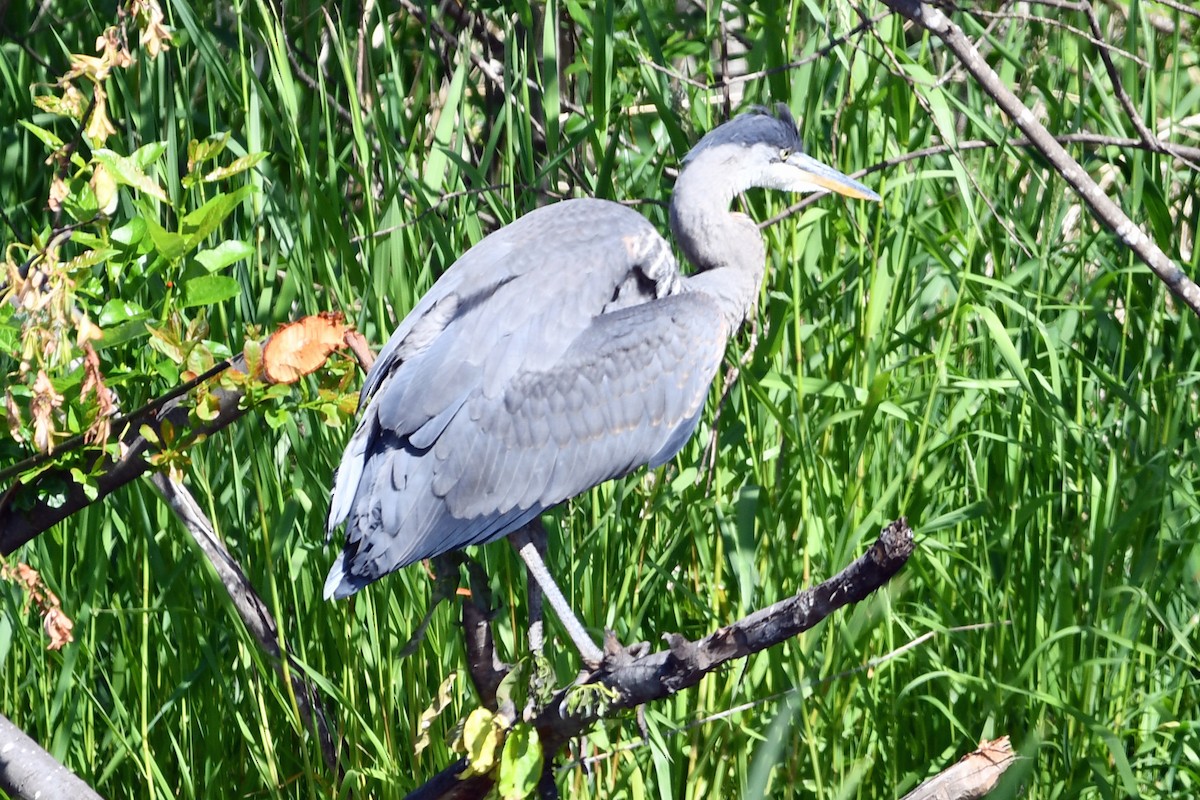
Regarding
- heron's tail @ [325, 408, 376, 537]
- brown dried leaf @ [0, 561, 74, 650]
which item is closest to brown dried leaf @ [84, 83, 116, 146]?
brown dried leaf @ [0, 561, 74, 650]

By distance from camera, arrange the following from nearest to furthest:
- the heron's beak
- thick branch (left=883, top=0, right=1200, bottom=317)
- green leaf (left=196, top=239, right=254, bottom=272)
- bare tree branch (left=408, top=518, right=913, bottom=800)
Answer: bare tree branch (left=408, top=518, right=913, bottom=800) < green leaf (left=196, top=239, right=254, bottom=272) < thick branch (left=883, top=0, right=1200, bottom=317) < the heron's beak

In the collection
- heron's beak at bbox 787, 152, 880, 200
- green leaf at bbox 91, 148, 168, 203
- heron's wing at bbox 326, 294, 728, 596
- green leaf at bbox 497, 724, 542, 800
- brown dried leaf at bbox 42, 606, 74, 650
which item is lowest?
green leaf at bbox 497, 724, 542, 800

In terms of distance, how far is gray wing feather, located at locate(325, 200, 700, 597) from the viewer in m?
2.20

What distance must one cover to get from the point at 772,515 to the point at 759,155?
0.68m

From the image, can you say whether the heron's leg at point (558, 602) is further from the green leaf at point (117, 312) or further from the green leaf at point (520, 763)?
the green leaf at point (117, 312)

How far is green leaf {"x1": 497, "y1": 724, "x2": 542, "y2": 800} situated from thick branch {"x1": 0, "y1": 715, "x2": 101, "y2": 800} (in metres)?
0.52

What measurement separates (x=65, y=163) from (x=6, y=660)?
1.23 metres

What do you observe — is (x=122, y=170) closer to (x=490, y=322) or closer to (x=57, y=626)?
(x=57, y=626)

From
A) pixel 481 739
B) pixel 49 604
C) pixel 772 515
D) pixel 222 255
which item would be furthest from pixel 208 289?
pixel 772 515

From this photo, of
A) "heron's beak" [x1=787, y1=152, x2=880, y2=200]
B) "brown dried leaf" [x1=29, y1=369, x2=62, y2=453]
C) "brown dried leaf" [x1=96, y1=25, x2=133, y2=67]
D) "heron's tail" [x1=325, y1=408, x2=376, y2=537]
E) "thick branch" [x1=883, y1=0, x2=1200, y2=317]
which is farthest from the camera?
"heron's beak" [x1=787, y1=152, x2=880, y2=200]

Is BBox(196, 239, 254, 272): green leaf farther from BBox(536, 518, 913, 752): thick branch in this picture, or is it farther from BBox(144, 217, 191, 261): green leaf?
BBox(536, 518, 913, 752): thick branch

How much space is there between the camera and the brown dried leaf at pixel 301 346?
5.32ft

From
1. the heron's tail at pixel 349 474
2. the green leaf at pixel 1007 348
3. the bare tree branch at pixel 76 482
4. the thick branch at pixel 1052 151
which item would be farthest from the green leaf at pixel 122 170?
the green leaf at pixel 1007 348

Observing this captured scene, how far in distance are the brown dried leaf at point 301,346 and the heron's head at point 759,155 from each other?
973 millimetres
